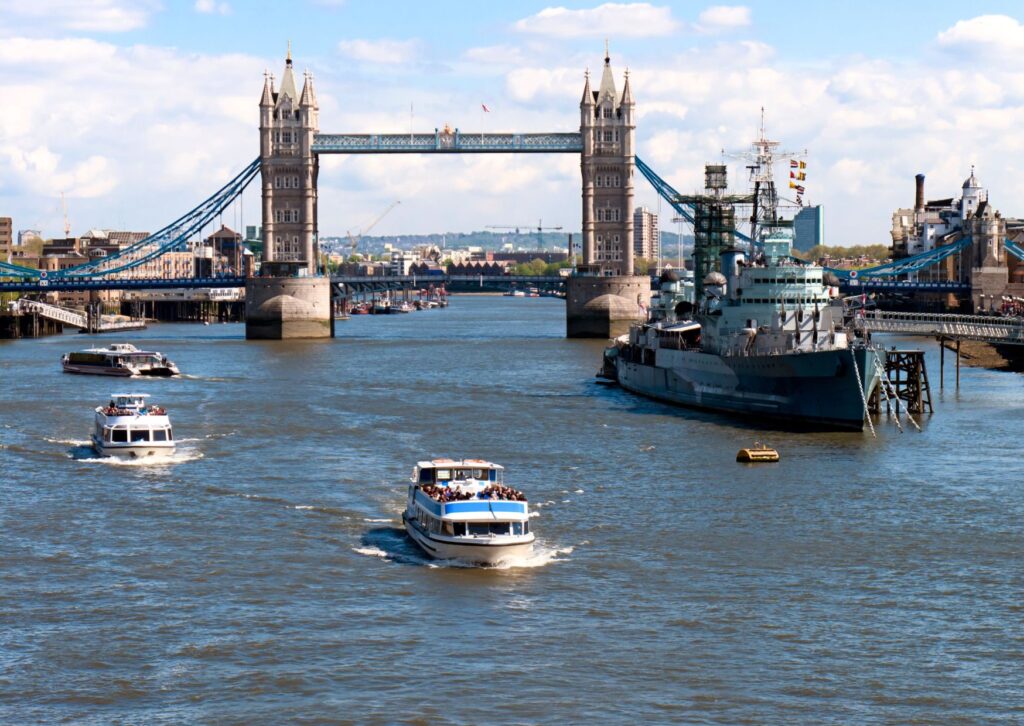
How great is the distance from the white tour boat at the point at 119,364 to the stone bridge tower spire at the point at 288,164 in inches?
2413

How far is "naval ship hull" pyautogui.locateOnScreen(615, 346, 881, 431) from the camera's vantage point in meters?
70.6

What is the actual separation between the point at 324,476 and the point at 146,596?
63.1 feet

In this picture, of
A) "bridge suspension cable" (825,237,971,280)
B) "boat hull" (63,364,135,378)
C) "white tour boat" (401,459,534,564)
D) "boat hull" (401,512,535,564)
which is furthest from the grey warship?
"bridge suspension cable" (825,237,971,280)

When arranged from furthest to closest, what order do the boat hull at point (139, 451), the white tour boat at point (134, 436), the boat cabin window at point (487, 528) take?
1. the white tour boat at point (134, 436)
2. the boat hull at point (139, 451)
3. the boat cabin window at point (487, 528)

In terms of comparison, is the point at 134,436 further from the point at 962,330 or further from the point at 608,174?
the point at 608,174

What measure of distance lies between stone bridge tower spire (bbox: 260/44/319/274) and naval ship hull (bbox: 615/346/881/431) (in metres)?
91.0

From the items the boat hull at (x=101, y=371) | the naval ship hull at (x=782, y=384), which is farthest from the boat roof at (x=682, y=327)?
the boat hull at (x=101, y=371)

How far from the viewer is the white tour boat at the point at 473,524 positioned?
137ft

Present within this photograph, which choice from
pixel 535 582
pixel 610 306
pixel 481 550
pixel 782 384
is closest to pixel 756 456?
pixel 782 384

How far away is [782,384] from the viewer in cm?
7444

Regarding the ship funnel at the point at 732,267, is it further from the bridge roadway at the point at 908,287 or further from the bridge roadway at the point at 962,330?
the bridge roadway at the point at 908,287

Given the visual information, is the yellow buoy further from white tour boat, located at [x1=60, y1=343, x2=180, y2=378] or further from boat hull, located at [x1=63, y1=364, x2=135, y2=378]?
boat hull, located at [x1=63, y1=364, x2=135, y2=378]

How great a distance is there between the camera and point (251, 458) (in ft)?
207

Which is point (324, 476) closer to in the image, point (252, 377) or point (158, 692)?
point (158, 692)
